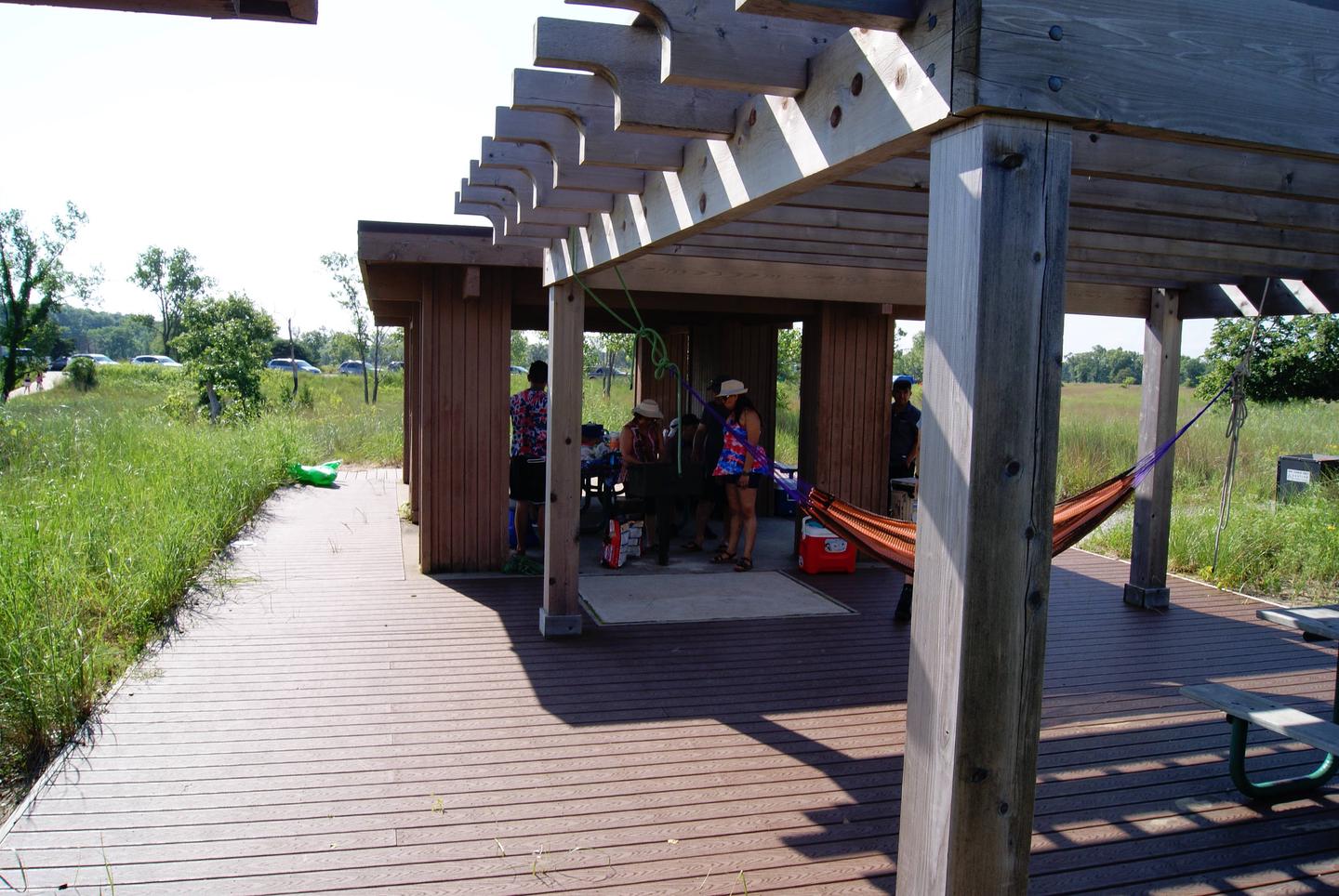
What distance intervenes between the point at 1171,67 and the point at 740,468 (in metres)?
4.98

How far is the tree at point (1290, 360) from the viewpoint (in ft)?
41.8

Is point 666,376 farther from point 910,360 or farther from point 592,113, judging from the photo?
point 910,360

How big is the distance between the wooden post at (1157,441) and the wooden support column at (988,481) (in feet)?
15.6

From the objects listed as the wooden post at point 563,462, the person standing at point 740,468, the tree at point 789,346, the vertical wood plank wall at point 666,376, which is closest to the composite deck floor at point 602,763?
the wooden post at point 563,462

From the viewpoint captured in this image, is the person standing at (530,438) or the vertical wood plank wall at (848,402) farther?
the vertical wood plank wall at (848,402)

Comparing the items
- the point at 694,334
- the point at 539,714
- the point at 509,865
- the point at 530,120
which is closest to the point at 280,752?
the point at 539,714

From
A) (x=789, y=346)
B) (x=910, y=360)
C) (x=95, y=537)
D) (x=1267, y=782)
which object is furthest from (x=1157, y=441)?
(x=910, y=360)

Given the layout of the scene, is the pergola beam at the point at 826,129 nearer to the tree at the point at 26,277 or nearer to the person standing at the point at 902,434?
the person standing at the point at 902,434

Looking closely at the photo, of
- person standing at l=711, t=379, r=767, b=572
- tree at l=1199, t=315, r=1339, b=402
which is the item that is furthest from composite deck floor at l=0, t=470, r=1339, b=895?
tree at l=1199, t=315, r=1339, b=402

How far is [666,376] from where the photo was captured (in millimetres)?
9781

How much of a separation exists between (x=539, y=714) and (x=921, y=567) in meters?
2.66

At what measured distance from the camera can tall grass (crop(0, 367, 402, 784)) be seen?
12.0 ft

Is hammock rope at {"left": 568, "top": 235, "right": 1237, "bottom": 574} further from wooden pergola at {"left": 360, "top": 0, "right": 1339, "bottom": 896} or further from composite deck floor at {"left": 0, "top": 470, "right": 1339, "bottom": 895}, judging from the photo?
wooden pergola at {"left": 360, "top": 0, "right": 1339, "bottom": 896}

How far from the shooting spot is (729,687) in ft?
14.0
